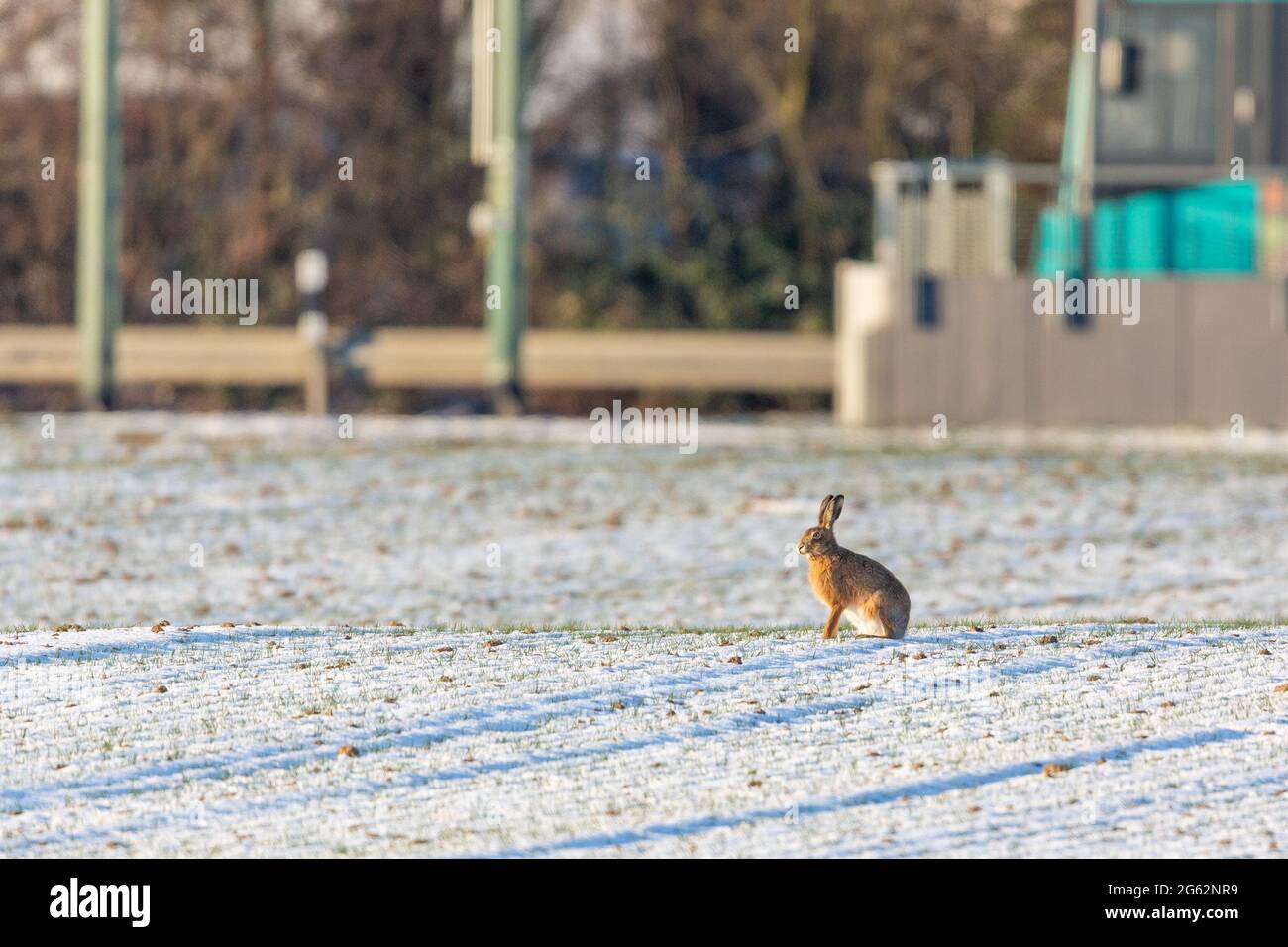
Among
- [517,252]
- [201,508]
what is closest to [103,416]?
[517,252]

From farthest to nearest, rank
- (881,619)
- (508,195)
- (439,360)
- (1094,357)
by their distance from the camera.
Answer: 1. (439,360)
2. (508,195)
3. (1094,357)
4. (881,619)

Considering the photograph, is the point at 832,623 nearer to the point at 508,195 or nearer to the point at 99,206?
the point at 508,195

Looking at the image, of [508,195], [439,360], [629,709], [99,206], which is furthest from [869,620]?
[439,360]

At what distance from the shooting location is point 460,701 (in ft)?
26.8

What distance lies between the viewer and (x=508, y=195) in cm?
2320

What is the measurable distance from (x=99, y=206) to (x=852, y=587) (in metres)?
16.0

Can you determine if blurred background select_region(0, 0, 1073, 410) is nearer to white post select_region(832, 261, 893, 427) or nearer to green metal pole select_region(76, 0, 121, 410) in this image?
green metal pole select_region(76, 0, 121, 410)

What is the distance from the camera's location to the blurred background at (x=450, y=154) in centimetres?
2969

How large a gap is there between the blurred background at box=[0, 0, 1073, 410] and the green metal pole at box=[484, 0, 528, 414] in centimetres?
441

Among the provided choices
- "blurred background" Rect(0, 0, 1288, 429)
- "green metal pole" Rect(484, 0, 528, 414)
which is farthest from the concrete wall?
"green metal pole" Rect(484, 0, 528, 414)

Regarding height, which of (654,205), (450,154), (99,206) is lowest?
(99,206)

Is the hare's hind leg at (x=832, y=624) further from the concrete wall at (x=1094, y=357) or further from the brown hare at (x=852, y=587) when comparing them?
the concrete wall at (x=1094, y=357)
